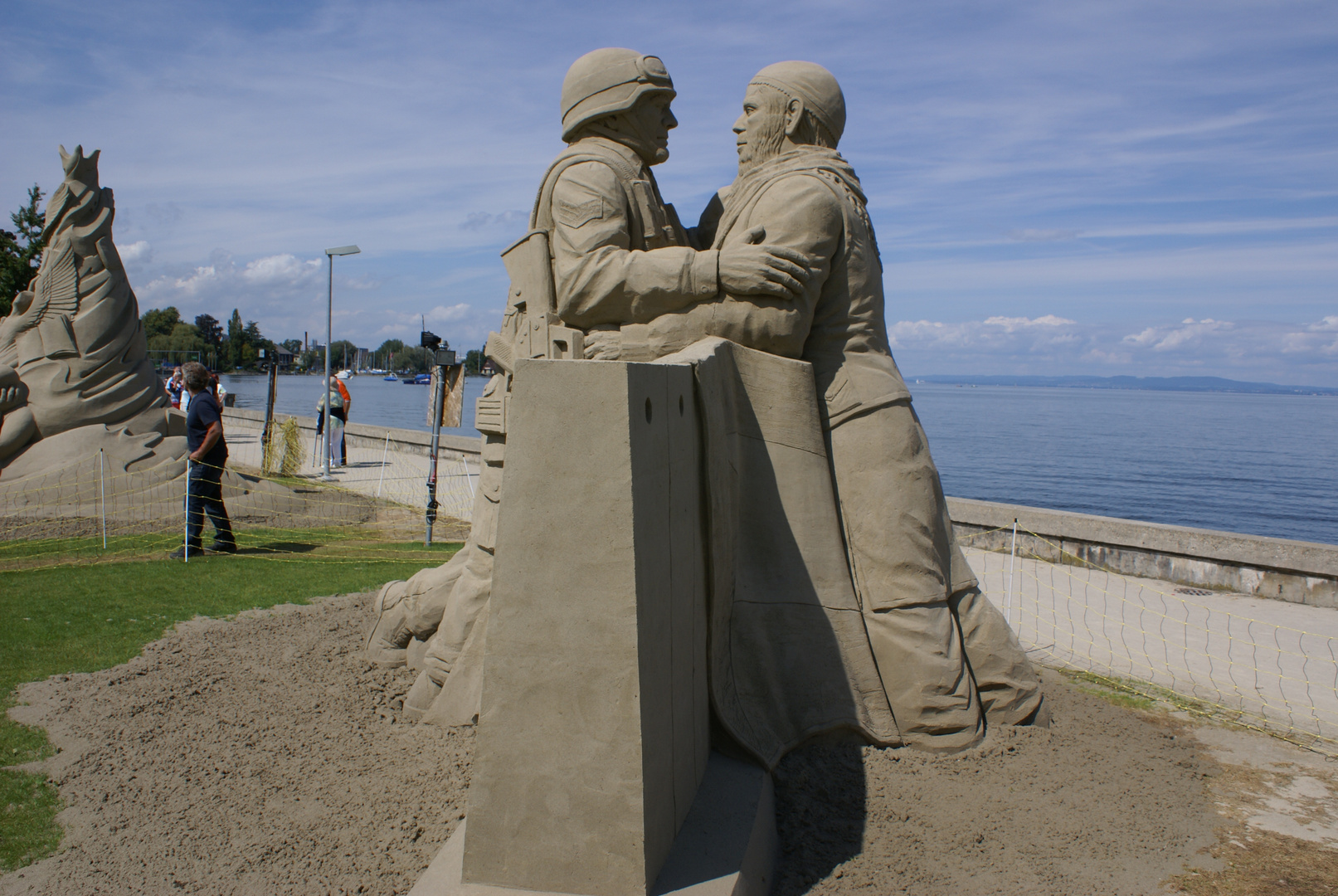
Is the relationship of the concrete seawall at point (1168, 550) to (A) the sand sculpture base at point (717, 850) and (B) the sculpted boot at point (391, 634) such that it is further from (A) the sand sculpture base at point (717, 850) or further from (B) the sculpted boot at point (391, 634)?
(B) the sculpted boot at point (391, 634)

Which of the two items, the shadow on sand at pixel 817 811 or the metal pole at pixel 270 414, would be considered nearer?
the shadow on sand at pixel 817 811

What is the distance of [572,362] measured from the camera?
7.08ft

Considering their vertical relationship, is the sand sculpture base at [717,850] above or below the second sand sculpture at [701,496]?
below

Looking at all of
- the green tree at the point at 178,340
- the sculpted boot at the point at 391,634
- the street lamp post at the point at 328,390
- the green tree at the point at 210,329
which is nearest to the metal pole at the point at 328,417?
the street lamp post at the point at 328,390

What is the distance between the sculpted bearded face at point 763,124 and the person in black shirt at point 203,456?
6.09 meters

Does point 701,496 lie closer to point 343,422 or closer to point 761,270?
point 761,270

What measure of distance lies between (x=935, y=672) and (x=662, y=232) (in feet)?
7.19

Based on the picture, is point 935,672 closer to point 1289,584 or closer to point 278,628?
point 278,628

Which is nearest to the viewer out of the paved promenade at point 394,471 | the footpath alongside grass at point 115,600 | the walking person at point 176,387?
the footpath alongside grass at point 115,600

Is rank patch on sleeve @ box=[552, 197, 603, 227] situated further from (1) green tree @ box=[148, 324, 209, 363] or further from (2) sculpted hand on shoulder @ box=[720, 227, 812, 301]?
(1) green tree @ box=[148, 324, 209, 363]

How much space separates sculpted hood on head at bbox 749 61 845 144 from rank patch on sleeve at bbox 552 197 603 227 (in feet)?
3.37

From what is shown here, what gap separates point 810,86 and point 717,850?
3116 mm

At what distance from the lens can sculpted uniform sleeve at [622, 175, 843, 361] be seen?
3361mm

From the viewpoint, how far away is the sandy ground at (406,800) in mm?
2742
